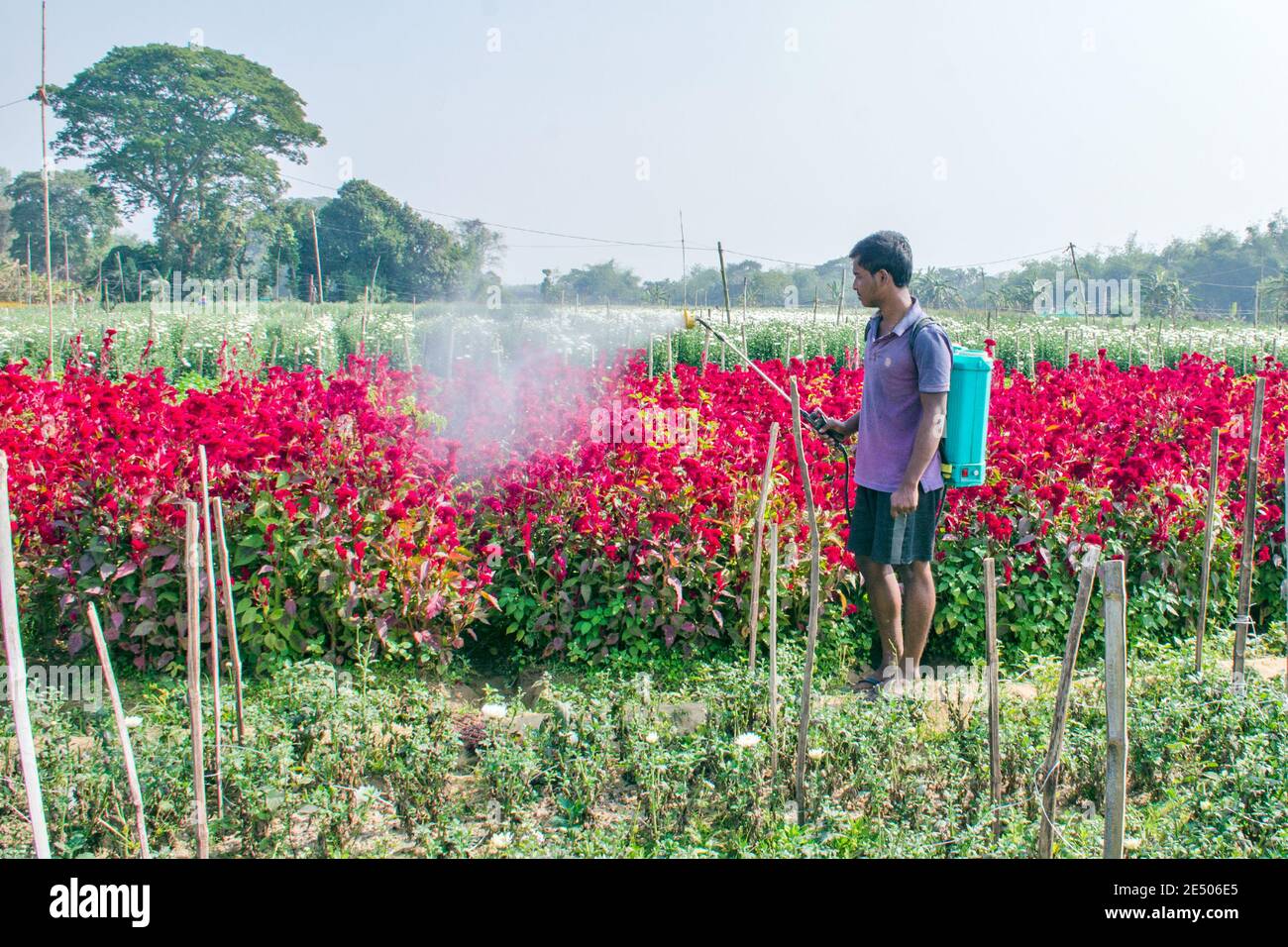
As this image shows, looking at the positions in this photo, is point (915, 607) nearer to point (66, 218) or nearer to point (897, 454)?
point (897, 454)

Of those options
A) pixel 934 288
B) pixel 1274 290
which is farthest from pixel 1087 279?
pixel 1274 290

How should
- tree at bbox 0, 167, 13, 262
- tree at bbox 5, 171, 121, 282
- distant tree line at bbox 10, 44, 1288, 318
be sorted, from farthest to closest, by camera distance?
tree at bbox 0, 167, 13, 262, tree at bbox 5, 171, 121, 282, distant tree line at bbox 10, 44, 1288, 318

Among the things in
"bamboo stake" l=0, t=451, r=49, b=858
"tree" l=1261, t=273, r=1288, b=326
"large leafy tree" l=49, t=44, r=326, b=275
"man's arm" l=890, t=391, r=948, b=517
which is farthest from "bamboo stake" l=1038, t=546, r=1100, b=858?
"tree" l=1261, t=273, r=1288, b=326

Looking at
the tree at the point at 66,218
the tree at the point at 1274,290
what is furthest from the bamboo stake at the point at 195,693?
the tree at the point at 1274,290

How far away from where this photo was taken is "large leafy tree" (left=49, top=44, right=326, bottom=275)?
30.2 metres

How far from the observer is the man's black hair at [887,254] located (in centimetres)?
296

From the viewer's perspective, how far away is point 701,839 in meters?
2.29

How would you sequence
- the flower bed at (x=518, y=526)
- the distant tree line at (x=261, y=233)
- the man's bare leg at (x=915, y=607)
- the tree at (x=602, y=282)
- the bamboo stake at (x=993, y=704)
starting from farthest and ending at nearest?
the distant tree line at (x=261, y=233) → the tree at (x=602, y=282) → the flower bed at (x=518, y=526) → the man's bare leg at (x=915, y=607) → the bamboo stake at (x=993, y=704)

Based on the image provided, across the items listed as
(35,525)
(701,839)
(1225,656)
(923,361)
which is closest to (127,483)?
(35,525)

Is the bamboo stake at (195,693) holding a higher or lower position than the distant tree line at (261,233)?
lower

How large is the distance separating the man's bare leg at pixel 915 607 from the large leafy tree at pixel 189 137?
29.5 meters

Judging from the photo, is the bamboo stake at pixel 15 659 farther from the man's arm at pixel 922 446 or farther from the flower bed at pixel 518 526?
the man's arm at pixel 922 446

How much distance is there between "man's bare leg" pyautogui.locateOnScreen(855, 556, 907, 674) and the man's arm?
0.26 meters

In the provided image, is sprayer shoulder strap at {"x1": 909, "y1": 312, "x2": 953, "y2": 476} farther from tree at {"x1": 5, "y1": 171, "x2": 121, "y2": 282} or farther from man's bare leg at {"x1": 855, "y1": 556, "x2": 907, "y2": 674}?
tree at {"x1": 5, "y1": 171, "x2": 121, "y2": 282}
